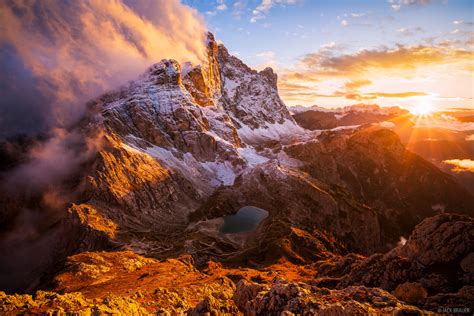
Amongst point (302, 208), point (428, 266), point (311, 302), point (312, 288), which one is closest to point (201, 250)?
point (302, 208)

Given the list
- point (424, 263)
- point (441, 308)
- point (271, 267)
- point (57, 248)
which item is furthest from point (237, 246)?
point (441, 308)

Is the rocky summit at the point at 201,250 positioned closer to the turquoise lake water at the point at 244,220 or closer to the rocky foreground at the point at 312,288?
the rocky foreground at the point at 312,288

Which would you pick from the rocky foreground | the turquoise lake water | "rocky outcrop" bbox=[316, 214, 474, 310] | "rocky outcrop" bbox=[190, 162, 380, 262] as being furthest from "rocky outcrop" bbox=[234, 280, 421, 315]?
the turquoise lake water

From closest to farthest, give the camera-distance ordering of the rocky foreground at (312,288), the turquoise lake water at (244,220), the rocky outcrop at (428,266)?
1. the rocky foreground at (312,288)
2. the rocky outcrop at (428,266)
3. the turquoise lake water at (244,220)

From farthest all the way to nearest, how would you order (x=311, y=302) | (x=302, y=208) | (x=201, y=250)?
(x=302, y=208), (x=201, y=250), (x=311, y=302)

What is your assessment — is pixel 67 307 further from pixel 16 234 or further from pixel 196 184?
pixel 196 184

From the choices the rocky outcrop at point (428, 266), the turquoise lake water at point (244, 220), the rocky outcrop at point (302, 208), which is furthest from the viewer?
the rocky outcrop at point (302, 208)

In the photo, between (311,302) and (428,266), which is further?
(428,266)

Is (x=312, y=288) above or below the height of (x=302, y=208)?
above

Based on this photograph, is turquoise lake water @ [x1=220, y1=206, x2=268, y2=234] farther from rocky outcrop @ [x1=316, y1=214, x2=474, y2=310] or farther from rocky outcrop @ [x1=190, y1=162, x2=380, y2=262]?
rocky outcrop @ [x1=316, y1=214, x2=474, y2=310]

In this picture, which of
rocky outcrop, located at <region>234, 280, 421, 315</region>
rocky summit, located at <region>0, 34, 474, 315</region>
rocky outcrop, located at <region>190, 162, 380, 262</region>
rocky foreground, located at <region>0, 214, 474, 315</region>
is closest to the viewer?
rocky outcrop, located at <region>234, 280, 421, 315</region>

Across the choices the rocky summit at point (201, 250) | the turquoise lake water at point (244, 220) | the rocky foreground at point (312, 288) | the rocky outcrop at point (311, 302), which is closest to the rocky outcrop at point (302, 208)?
the rocky summit at point (201, 250)

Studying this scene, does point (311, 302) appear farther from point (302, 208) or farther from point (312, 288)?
point (302, 208)

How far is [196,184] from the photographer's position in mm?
195375
